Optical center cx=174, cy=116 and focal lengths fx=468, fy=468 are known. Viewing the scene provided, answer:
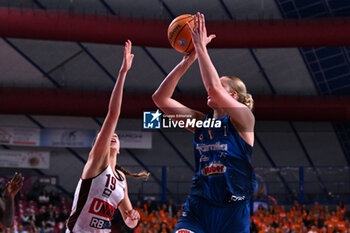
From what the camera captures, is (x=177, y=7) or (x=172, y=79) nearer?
(x=172, y=79)

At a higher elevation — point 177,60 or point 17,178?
point 177,60

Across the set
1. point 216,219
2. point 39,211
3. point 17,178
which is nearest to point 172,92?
point 216,219

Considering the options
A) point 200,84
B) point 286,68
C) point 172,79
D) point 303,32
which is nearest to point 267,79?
point 286,68

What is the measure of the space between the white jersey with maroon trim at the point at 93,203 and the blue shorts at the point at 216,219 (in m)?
0.89

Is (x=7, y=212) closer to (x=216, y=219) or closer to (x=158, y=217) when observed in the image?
(x=216, y=219)

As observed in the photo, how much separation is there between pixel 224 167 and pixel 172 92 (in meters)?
0.97

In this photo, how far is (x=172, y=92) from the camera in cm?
473

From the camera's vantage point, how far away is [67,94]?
76.3ft

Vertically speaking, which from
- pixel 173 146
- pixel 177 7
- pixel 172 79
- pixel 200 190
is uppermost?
pixel 177 7

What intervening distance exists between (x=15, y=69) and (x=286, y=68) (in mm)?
14341

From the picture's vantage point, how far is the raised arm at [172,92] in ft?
15.2

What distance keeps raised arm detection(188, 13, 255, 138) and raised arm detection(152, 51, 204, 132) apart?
0.46 m

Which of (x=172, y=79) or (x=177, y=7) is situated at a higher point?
(x=177, y=7)

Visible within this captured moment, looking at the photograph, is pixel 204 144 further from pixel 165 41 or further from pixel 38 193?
pixel 38 193
